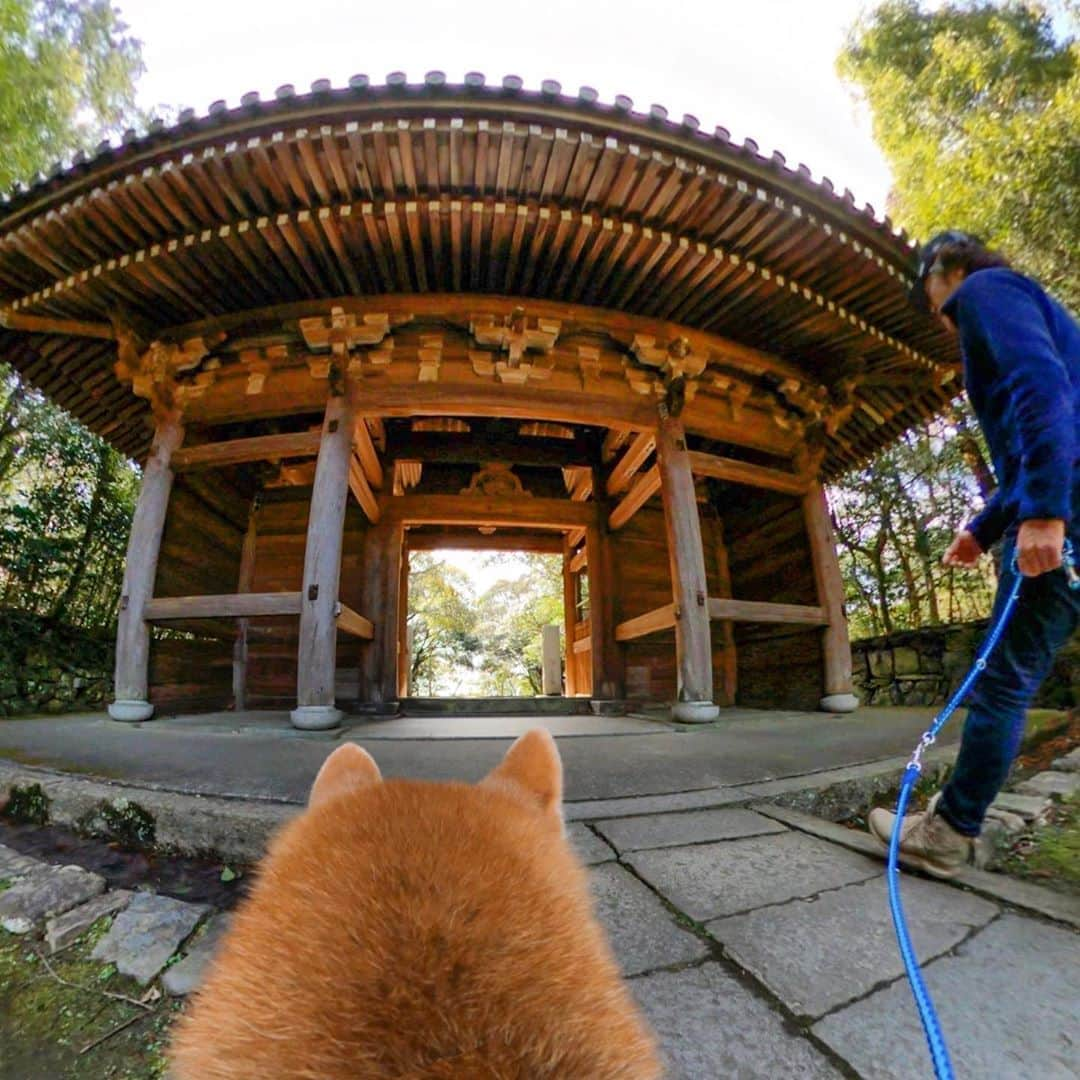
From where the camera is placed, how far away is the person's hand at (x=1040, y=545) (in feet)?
5.05

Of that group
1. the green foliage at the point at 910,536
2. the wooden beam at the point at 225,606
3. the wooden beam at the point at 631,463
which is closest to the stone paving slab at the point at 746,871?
the wooden beam at the point at 225,606

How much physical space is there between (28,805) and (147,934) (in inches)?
59.7

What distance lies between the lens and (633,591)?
6641mm

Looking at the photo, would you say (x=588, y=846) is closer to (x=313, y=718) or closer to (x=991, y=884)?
(x=991, y=884)

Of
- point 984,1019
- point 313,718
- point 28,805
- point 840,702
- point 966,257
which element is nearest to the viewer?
point 984,1019

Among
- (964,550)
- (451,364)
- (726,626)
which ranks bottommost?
(726,626)

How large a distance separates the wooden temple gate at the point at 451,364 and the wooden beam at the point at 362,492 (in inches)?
1.9

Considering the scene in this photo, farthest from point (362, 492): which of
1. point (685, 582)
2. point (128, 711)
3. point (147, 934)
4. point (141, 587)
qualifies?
point (147, 934)

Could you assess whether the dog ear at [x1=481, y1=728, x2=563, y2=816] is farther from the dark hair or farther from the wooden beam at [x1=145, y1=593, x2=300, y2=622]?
the wooden beam at [x1=145, y1=593, x2=300, y2=622]

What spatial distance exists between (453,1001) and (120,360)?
19.5 ft

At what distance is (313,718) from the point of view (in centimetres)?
382

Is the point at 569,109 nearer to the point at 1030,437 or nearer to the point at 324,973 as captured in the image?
the point at 1030,437

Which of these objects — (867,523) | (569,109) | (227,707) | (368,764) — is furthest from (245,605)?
(867,523)

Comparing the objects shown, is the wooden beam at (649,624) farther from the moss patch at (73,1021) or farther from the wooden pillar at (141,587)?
the wooden pillar at (141,587)
